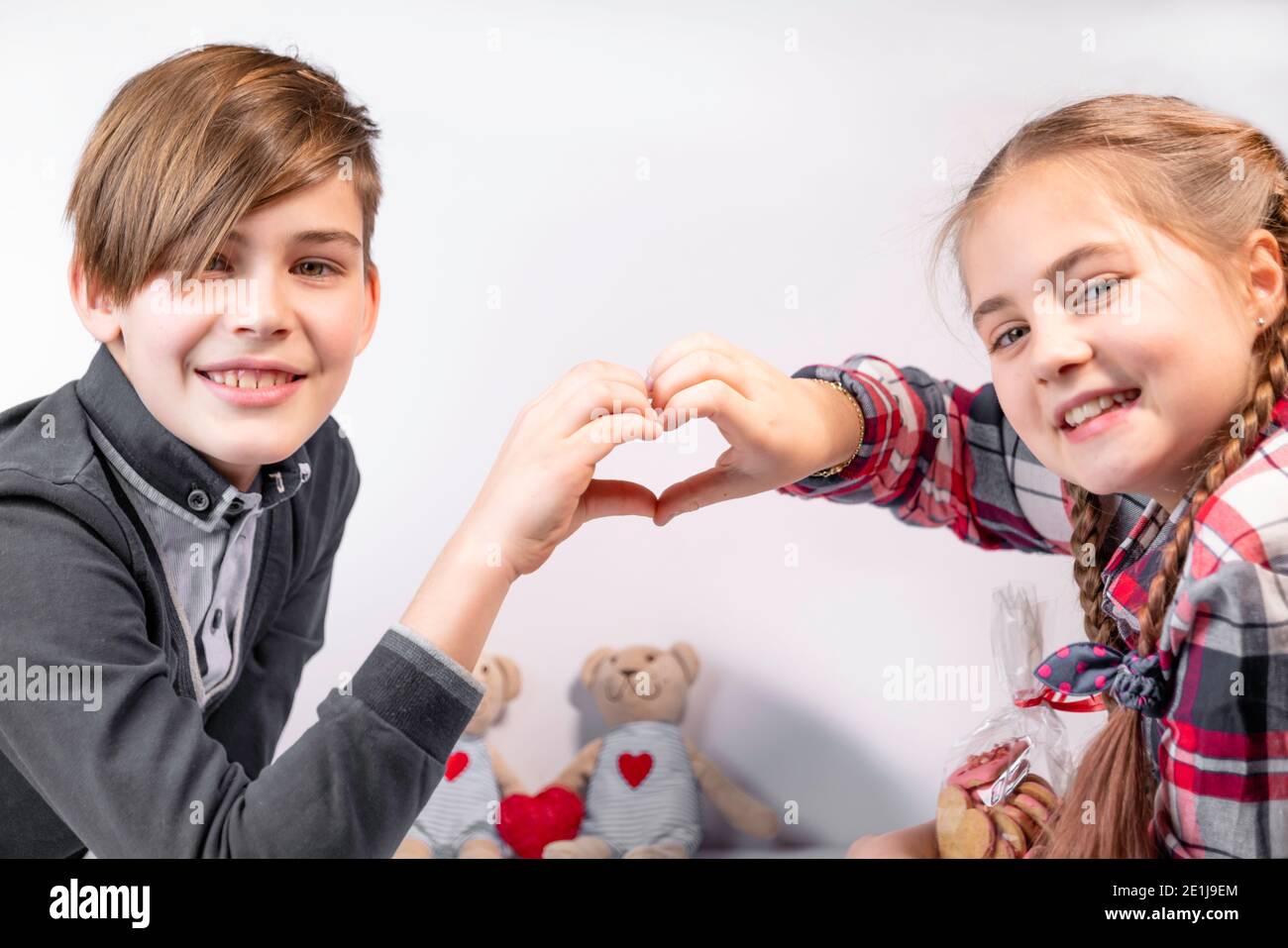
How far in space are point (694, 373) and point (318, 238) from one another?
281mm

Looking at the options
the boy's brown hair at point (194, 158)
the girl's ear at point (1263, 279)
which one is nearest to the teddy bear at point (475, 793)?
the boy's brown hair at point (194, 158)

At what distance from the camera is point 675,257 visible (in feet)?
3.69

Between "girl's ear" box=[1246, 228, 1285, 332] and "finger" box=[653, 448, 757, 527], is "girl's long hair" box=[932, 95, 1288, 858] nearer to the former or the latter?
"girl's ear" box=[1246, 228, 1285, 332]

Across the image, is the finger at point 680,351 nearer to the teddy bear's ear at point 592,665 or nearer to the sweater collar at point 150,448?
the sweater collar at point 150,448

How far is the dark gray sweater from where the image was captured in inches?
27.2

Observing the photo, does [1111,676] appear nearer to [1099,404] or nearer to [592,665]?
[1099,404]

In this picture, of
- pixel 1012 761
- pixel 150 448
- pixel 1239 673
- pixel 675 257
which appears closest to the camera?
pixel 1239 673

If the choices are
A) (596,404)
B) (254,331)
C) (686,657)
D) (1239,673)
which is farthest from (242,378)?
(1239,673)

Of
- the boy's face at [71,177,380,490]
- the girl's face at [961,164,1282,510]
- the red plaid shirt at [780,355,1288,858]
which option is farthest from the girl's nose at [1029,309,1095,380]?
the boy's face at [71,177,380,490]

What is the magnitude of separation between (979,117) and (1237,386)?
389mm

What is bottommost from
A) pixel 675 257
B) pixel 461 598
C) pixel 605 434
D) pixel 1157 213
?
pixel 461 598

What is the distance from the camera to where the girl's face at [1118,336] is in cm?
76

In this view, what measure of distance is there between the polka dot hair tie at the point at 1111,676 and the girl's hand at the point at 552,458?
34 cm
